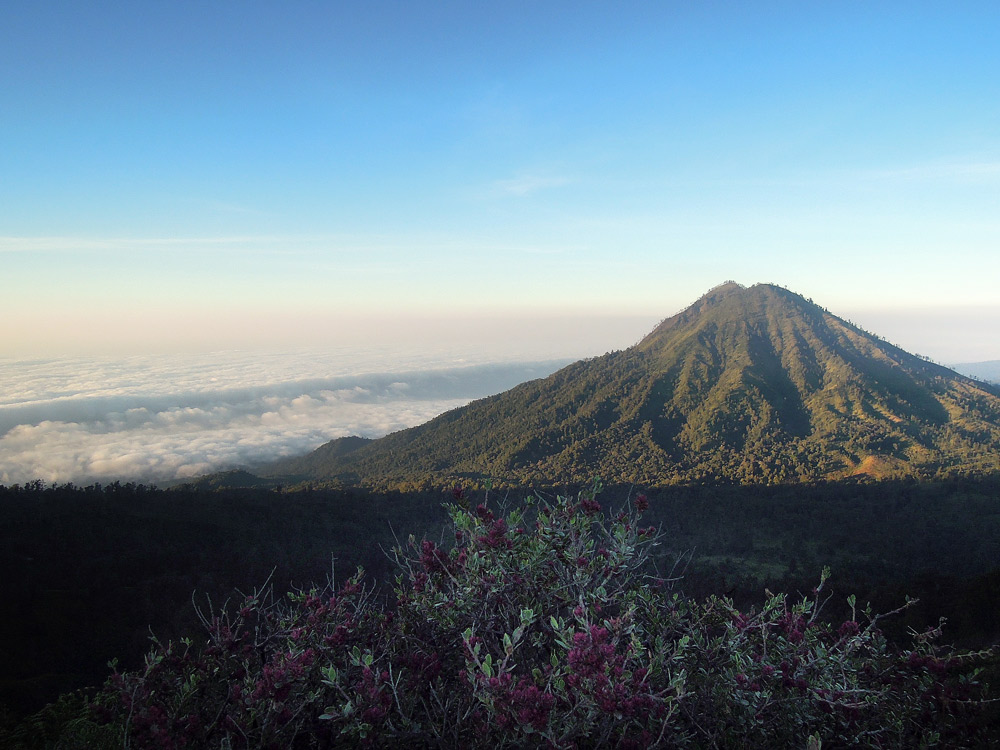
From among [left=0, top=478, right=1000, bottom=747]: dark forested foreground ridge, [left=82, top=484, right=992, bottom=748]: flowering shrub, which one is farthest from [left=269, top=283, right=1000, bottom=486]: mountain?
[left=82, top=484, right=992, bottom=748]: flowering shrub

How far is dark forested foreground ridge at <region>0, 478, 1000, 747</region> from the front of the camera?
5508 millimetres

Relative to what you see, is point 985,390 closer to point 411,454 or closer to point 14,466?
point 411,454

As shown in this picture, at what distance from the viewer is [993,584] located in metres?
32.5

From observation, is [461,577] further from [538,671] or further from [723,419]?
[723,419]

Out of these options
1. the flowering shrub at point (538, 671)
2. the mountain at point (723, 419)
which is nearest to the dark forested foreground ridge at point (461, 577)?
the flowering shrub at point (538, 671)

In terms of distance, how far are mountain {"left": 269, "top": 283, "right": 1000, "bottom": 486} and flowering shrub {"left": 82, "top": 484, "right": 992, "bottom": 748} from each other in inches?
3321

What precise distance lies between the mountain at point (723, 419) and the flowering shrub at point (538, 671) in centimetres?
8435

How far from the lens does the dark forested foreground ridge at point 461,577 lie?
5.51 m

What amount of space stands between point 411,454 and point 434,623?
12929 centimetres

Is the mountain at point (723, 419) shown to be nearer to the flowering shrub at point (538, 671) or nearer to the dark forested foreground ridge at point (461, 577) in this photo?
the dark forested foreground ridge at point (461, 577)

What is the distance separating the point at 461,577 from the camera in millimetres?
6184

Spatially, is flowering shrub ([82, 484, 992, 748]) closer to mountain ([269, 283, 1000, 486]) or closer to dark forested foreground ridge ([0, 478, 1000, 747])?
dark forested foreground ridge ([0, 478, 1000, 747])

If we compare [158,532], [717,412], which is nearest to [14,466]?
[158,532]

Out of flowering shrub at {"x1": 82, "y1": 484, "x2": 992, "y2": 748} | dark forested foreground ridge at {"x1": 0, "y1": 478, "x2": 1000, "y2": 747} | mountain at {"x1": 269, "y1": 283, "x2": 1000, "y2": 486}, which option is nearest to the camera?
flowering shrub at {"x1": 82, "y1": 484, "x2": 992, "y2": 748}
